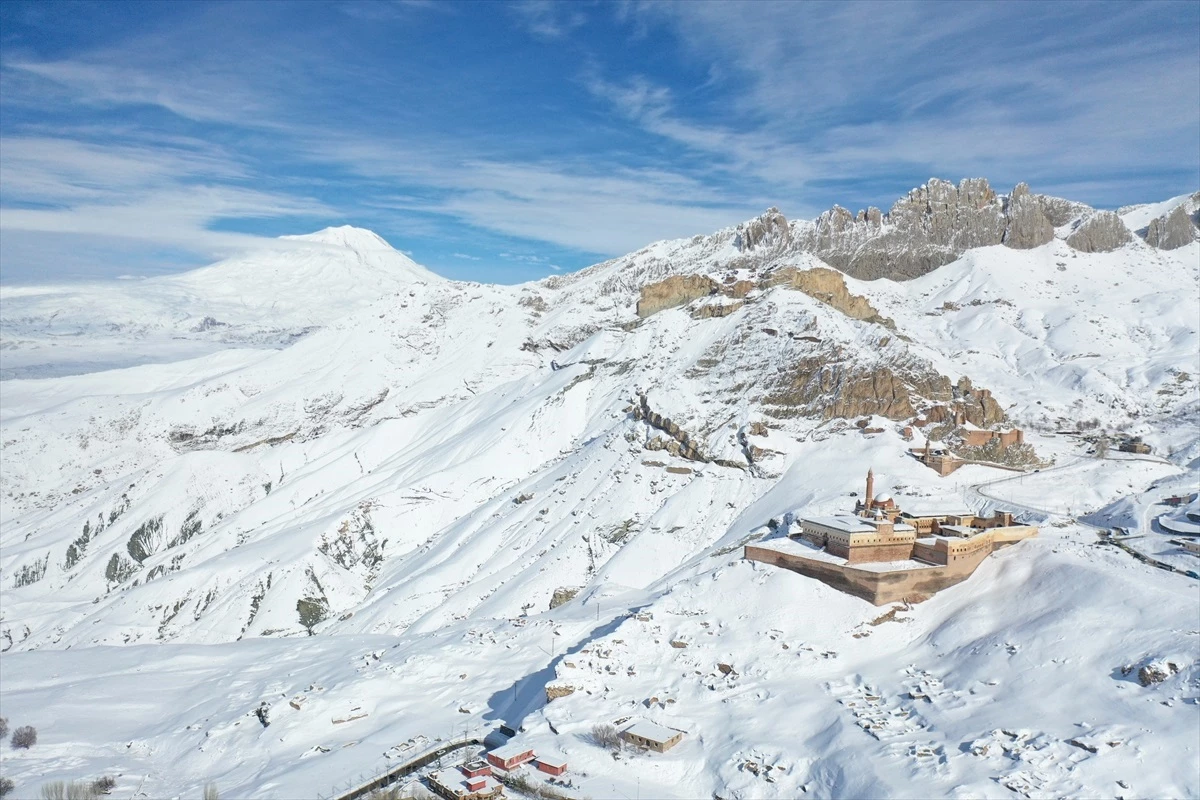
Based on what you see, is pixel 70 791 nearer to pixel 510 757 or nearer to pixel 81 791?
pixel 81 791

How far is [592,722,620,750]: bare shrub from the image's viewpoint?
91.5ft

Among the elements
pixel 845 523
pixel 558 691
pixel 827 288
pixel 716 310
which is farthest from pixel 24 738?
pixel 827 288

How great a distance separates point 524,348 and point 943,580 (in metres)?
98.6

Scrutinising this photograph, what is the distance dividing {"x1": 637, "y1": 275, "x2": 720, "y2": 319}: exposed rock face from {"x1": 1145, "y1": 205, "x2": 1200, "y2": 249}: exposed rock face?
6531 cm

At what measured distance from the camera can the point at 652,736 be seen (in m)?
28.0

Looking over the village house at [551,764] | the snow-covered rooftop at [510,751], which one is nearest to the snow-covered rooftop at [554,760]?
the village house at [551,764]

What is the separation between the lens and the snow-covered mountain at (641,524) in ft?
94.5

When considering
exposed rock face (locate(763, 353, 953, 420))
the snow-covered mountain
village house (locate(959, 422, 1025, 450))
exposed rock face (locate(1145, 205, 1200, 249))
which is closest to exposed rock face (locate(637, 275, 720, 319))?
the snow-covered mountain

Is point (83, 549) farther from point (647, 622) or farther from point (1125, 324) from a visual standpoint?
point (1125, 324)

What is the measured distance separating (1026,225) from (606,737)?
114933 millimetres

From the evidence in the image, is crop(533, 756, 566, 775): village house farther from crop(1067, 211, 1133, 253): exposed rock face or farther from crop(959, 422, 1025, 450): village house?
crop(1067, 211, 1133, 253): exposed rock face

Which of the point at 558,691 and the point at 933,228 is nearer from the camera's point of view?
the point at 558,691

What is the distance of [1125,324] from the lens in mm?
91812

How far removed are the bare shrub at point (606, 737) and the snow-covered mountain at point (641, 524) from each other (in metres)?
0.76
